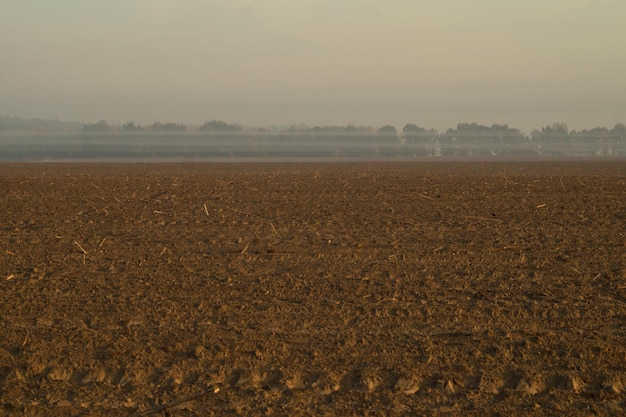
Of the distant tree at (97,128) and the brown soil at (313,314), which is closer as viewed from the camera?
the brown soil at (313,314)

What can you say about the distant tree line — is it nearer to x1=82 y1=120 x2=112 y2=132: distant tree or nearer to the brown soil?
x1=82 y1=120 x2=112 y2=132: distant tree

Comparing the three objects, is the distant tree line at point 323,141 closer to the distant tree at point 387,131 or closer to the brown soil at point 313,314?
the distant tree at point 387,131

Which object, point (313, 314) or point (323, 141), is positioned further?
point (323, 141)

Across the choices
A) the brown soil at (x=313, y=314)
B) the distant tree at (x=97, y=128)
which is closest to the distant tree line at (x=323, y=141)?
the distant tree at (x=97, y=128)

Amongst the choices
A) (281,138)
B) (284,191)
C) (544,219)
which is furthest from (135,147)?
(544,219)

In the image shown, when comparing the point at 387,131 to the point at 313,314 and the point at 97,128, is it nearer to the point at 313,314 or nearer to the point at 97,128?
the point at 97,128

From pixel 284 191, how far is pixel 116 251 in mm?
8129

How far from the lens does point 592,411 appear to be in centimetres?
486

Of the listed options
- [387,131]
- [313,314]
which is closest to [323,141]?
[387,131]

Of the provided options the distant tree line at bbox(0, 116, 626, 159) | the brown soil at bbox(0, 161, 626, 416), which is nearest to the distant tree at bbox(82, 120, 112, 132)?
the distant tree line at bbox(0, 116, 626, 159)

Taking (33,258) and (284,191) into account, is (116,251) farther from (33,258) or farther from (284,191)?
(284,191)

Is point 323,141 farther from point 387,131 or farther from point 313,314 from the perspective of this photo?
point 313,314

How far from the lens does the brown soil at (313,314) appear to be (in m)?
5.11

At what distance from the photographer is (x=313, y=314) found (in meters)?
6.79
